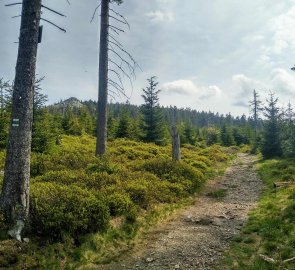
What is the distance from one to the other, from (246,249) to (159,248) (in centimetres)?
211

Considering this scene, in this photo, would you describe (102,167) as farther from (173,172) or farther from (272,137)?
(272,137)

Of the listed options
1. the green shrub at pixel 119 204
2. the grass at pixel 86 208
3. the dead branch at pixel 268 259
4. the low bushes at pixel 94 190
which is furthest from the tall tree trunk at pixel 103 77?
the dead branch at pixel 268 259

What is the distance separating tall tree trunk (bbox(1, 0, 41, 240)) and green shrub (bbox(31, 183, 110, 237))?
16.4 inches

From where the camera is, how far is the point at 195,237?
854 centimetres

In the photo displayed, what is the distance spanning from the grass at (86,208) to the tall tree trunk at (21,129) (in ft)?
1.26

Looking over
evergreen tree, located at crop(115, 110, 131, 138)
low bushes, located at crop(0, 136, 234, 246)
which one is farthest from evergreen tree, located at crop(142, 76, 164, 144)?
low bushes, located at crop(0, 136, 234, 246)

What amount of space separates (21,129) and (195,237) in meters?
5.37

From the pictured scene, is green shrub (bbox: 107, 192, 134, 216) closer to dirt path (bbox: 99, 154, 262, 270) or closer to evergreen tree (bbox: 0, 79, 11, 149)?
dirt path (bbox: 99, 154, 262, 270)

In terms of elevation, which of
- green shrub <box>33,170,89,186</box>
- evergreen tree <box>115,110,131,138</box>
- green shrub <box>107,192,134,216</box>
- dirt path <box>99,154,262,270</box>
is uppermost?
evergreen tree <box>115,110,131,138</box>

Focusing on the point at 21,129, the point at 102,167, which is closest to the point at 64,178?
the point at 102,167

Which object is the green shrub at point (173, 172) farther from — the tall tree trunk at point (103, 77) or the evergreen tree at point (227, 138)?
the evergreen tree at point (227, 138)

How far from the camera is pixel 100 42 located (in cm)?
1546

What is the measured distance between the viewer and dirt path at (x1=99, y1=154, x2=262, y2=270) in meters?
7.01

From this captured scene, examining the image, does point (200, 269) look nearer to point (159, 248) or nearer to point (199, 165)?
point (159, 248)
